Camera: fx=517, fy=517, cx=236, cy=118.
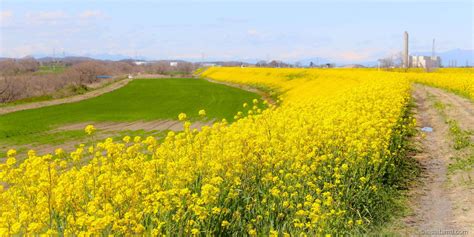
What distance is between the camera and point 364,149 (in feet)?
35.9

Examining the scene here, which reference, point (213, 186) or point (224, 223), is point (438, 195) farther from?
point (224, 223)

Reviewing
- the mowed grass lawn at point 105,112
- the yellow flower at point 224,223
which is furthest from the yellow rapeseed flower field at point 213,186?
the mowed grass lawn at point 105,112

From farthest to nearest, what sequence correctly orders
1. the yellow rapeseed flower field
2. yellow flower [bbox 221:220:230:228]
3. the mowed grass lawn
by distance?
the mowed grass lawn
yellow flower [bbox 221:220:230:228]
the yellow rapeseed flower field

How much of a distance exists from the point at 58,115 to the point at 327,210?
1260 inches

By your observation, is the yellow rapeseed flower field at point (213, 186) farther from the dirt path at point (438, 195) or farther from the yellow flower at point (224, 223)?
the dirt path at point (438, 195)

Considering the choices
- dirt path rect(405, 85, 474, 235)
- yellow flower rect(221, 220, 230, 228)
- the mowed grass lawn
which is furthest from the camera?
the mowed grass lawn

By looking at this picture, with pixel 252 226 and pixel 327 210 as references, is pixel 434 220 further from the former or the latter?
pixel 252 226

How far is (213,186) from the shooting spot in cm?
734

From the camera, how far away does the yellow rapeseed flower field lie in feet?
21.4

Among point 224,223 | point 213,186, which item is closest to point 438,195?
point 213,186

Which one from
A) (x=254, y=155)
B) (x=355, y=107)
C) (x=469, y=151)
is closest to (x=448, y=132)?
(x=469, y=151)

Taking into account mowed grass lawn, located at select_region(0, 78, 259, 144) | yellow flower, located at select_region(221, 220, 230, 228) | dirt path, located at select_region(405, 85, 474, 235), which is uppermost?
yellow flower, located at select_region(221, 220, 230, 228)

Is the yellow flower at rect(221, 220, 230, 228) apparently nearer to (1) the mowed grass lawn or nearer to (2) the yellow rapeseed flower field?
(2) the yellow rapeseed flower field

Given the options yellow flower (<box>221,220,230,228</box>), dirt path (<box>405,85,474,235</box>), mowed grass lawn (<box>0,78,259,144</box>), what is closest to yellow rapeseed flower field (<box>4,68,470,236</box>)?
yellow flower (<box>221,220,230,228</box>)
